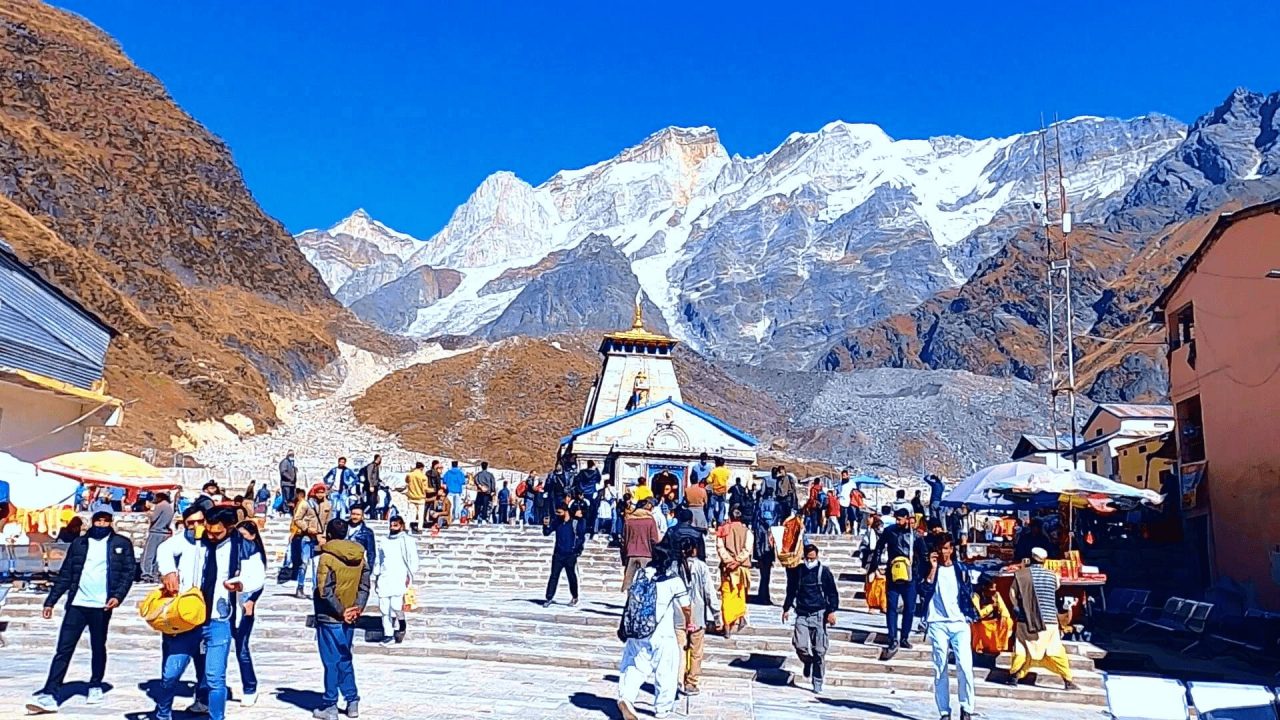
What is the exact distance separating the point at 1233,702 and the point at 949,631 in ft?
9.63

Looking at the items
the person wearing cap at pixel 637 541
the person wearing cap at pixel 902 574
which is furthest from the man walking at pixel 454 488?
the person wearing cap at pixel 902 574

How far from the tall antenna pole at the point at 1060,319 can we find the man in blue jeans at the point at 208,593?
17.4 m

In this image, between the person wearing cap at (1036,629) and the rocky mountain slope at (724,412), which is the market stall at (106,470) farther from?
the rocky mountain slope at (724,412)

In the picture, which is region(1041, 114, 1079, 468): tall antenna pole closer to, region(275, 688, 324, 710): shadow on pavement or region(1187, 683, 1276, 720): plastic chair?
region(1187, 683, 1276, 720): plastic chair

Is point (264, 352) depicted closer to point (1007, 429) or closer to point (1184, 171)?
point (1007, 429)

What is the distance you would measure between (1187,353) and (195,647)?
19115 millimetres

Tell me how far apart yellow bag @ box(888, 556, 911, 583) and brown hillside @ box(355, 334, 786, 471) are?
169 feet

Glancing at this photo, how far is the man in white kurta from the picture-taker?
8195 mm

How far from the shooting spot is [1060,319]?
111m

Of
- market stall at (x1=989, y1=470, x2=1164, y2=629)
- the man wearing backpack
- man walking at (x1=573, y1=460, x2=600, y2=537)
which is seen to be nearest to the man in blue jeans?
the man wearing backpack

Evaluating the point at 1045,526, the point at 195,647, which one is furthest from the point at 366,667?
the point at 1045,526

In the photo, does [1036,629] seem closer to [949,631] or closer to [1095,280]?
[949,631]

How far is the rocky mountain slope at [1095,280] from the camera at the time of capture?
375ft

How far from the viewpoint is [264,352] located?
69375 millimetres
